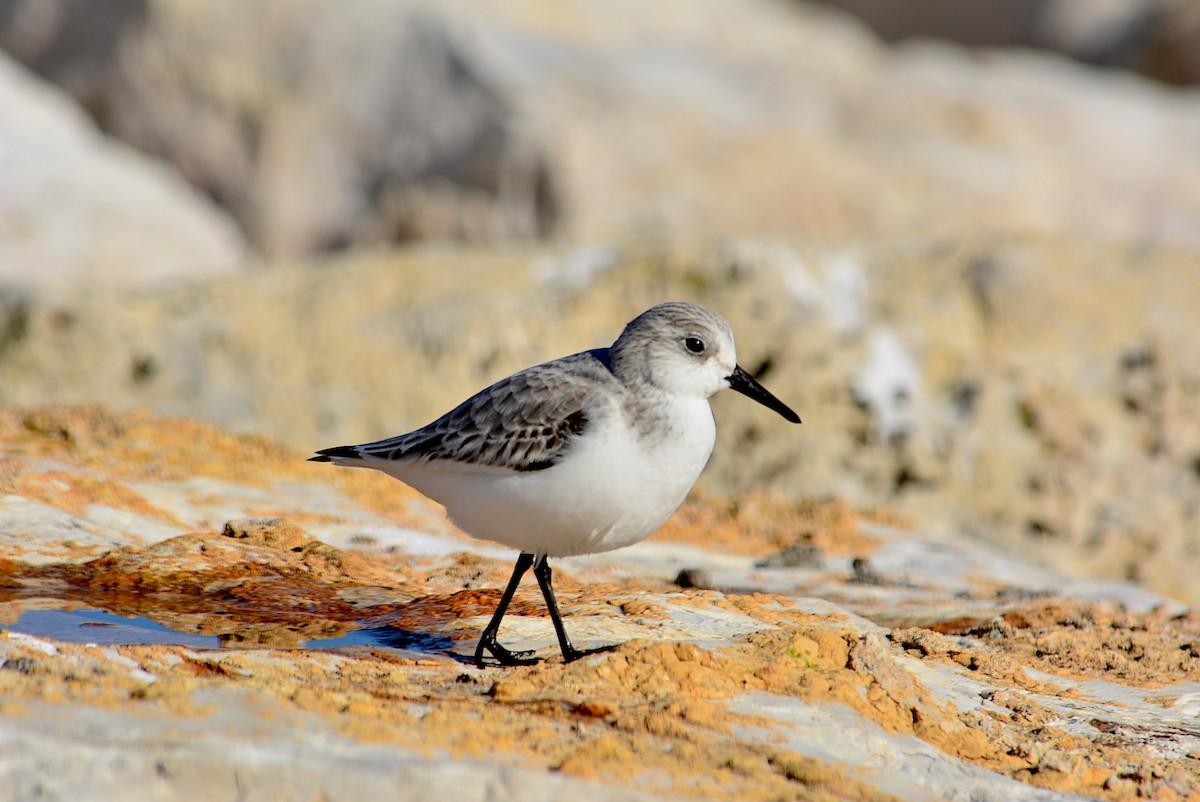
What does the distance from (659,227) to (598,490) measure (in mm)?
9843

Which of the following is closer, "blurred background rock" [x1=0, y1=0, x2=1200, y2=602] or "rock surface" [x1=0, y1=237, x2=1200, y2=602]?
"rock surface" [x1=0, y1=237, x2=1200, y2=602]

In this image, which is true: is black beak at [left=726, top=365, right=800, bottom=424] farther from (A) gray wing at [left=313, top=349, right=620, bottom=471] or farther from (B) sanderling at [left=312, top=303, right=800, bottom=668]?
(A) gray wing at [left=313, top=349, right=620, bottom=471]

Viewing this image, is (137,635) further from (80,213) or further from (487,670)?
(80,213)

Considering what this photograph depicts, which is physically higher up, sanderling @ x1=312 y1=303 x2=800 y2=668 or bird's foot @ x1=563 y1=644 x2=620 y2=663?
sanderling @ x1=312 y1=303 x2=800 y2=668

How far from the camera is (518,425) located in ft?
17.0

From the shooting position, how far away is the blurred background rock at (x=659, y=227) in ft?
32.1

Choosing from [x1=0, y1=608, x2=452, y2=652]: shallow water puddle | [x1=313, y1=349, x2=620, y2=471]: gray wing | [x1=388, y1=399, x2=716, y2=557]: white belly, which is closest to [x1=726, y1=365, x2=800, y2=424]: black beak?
[x1=388, y1=399, x2=716, y2=557]: white belly

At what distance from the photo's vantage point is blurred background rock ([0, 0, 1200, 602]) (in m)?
9.78

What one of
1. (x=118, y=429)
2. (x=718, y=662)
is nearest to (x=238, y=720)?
(x=718, y=662)

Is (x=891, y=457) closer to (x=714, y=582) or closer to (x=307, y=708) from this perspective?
(x=714, y=582)

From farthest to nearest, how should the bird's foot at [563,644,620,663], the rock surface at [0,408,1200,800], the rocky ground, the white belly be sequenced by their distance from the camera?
the white belly < the bird's foot at [563,644,620,663] < the rocky ground < the rock surface at [0,408,1200,800]

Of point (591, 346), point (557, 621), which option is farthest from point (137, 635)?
point (591, 346)

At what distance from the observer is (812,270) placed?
10.7 metres

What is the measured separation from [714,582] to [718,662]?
2.08m
